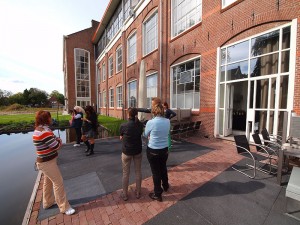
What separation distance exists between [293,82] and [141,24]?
11.4m

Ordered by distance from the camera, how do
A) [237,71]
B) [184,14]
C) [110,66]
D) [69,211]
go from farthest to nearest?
[110,66] < [184,14] < [237,71] < [69,211]

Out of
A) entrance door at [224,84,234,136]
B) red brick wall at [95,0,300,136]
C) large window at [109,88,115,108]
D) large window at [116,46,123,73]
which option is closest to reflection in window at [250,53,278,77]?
red brick wall at [95,0,300,136]

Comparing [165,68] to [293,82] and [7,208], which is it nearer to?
[293,82]

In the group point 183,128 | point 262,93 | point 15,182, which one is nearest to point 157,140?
point 15,182

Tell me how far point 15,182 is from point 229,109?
313 inches

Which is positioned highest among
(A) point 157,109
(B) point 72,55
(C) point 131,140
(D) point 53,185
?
(B) point 72,55

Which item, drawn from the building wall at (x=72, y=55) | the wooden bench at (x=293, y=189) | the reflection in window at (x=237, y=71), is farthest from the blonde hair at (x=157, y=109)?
the building wall at (x=72, y=55)

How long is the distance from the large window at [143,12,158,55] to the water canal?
10023mm

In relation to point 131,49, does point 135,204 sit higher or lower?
lower

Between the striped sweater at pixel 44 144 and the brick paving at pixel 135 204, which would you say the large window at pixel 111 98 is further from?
the striped sweater at pixel 44 144

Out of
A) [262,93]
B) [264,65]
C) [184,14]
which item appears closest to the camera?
[264,65]

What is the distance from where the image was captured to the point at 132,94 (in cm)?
1583

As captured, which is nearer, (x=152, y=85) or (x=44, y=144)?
(x=44, y=144)

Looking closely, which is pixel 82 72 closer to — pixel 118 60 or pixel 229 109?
pixel 118 60
